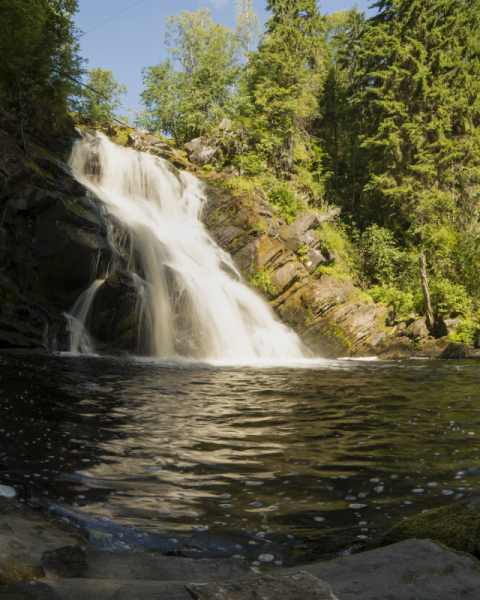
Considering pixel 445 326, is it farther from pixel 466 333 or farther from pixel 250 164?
pixel 250 164

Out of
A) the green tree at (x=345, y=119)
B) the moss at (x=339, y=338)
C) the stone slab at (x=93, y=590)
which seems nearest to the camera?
the stone slab at (x=93, y=590)

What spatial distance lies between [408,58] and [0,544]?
3321 centimetres

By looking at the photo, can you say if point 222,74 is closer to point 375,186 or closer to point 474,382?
point 375,186

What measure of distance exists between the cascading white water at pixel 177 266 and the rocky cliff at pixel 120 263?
83 centimetres

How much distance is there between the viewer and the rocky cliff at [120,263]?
13.8 meters

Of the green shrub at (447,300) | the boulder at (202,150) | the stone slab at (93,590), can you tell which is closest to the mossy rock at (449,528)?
the stone slab at (93,590)

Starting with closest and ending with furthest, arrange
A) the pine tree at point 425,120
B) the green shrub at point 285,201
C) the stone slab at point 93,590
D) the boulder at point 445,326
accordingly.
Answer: the stone slab at point 93,590
the boulder at point 445,326
the green shrub at point 285,201
the pine tree at point 425,120

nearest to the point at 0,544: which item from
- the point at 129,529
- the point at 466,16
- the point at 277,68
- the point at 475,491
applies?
the point at 129,529

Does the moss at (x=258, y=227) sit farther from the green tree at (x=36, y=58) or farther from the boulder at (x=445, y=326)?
the green tree at (x=36, y=58)

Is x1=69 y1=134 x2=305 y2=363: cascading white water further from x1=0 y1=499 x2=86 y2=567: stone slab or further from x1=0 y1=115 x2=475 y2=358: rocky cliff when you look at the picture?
x1=0 y1=499 x2=86 y2=567: stone slab

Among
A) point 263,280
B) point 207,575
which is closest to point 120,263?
point 263,280

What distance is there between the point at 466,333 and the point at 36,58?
71.4 ft

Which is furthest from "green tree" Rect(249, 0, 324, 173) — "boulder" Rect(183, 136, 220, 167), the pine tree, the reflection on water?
the reflection on water

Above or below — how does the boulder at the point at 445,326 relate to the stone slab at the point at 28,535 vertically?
above
